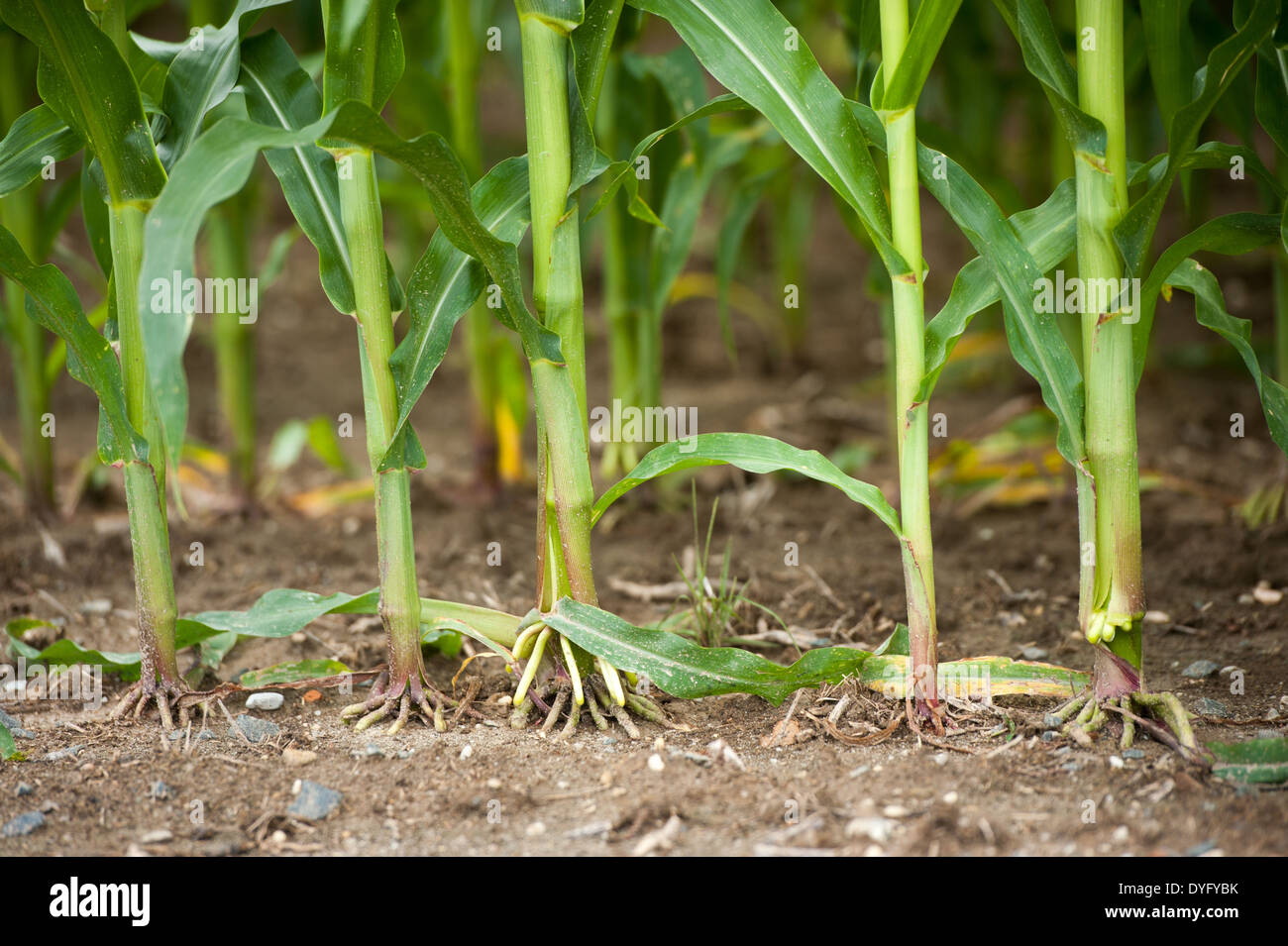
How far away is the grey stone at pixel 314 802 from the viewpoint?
1521mm

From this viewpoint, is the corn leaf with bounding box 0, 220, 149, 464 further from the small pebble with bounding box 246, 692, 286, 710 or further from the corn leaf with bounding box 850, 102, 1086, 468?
the corn leaf with bounding box 850, 102, 1086, 468

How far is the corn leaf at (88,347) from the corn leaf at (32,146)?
112mm

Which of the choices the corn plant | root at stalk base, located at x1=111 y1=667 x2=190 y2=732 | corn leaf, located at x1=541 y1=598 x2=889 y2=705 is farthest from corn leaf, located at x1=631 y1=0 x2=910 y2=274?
root at stalk base, located at x1=111 y1=667 x2=190 y2=732

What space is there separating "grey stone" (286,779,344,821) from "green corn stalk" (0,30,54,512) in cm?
168

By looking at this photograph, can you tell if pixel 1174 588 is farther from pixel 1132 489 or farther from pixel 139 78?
pixel 139 78

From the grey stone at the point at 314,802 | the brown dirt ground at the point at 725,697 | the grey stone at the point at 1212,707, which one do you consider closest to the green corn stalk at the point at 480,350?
the brown dirt ground at the point at 725,697

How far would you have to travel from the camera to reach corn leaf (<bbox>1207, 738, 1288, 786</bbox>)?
1.46 meters

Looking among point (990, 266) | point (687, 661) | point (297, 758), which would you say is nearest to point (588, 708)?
point (687, 661)

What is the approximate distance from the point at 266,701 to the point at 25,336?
1484 millimetres

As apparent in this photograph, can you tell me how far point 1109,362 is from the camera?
1.60 metres

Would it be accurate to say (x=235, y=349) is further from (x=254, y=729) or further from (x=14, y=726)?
(x=254, y=729)

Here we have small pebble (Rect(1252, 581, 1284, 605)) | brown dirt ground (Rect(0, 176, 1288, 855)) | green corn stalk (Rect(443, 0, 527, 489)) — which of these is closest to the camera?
brown dirt ground (Rect(0, 176, 1288, 855))
